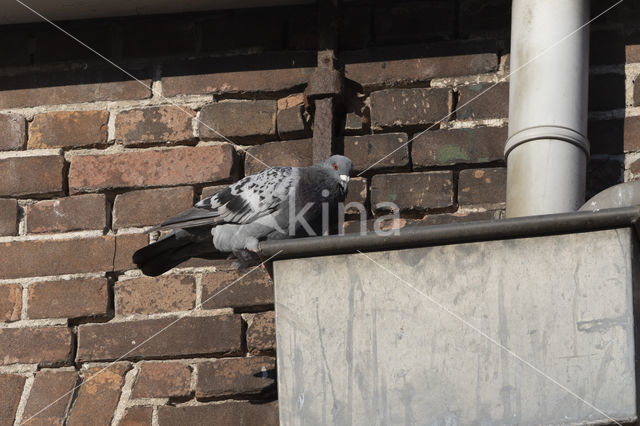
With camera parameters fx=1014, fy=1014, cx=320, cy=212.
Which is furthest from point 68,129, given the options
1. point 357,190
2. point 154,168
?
point 357,190

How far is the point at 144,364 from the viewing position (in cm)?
226

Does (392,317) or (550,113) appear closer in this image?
(392,317)

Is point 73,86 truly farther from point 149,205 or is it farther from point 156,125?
point 149,205

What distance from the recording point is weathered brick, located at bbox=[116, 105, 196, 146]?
249 centimetres

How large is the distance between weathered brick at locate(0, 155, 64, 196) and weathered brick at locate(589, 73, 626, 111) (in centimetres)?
130

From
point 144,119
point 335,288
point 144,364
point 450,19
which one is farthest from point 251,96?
point 335,288

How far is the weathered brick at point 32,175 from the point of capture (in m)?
2.48

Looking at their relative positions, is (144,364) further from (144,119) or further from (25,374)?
(144,119)

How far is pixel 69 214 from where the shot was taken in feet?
8.01

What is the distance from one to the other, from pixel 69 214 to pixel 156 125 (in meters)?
0.30

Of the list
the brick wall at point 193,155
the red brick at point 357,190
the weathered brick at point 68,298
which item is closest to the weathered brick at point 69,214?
the brick wall at point 193,155

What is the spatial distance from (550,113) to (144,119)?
0.99 m

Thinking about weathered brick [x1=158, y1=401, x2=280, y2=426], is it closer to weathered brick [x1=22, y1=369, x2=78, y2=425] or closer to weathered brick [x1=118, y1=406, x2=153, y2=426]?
weathered brick [x1=118, y1=406, x2=153, y2=426]

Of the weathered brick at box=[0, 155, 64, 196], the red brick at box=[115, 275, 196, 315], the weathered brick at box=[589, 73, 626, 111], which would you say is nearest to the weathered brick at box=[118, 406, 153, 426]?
the red brick at box=[115, 275, 196, 315]
